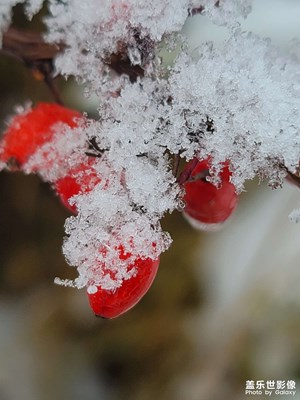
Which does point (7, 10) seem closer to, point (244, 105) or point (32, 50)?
point (32, 50)

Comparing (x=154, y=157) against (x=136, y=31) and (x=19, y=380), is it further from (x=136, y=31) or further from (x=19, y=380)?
(x=19, y=380)

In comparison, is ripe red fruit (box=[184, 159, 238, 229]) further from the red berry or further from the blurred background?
the blurred background

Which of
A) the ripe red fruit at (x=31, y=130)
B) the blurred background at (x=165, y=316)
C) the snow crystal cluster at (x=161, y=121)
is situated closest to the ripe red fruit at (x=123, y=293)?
the snow crystal cluster at (x=161, y=121)

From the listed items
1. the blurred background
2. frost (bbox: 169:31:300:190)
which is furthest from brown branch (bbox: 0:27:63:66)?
the blurred background

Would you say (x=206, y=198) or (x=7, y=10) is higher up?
(x=7, y=10)

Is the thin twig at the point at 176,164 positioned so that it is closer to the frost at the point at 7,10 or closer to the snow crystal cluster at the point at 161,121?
the snow crystal cluster at the point at 161,121

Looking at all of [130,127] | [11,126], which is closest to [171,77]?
[130,127]

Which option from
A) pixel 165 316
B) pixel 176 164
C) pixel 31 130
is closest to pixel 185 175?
pixel 176 164
